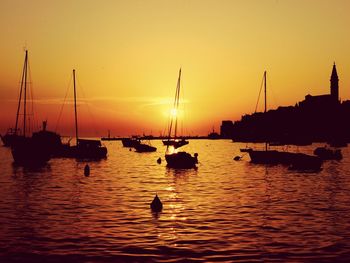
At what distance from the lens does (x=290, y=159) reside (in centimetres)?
8100

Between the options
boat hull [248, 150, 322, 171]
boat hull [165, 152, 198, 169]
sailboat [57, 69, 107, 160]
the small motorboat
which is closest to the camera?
boat hull [248, 150, 322, 171]

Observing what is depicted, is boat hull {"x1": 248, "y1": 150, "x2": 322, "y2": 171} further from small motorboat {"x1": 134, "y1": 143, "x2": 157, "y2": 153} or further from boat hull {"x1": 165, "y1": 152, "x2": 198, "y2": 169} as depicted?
small motorboat {"x1": 134, "y1": 143, "x2": 157, "y2": 153}

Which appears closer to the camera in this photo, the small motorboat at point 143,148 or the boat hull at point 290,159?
the boat hull at point 290,159

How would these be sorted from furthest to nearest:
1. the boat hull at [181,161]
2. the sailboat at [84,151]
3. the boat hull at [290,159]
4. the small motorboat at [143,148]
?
1. the small motorboat at [143,148]
2. the sailboat at [84,151]
3. the boat hull at [181,161]
4. the boat hull at [290,159]

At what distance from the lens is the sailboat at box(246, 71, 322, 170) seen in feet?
233

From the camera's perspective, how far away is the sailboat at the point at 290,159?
7112 centimetres

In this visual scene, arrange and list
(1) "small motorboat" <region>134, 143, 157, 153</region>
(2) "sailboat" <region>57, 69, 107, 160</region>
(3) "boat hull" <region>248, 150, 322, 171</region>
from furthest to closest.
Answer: (1) "small motorboat" <region>134, 143, 157, 153</region>, (2) "sailboat" <region>57, 69, 107, 160</region>, (3) "boat hull" <region>248, 150, 322, 171</region>

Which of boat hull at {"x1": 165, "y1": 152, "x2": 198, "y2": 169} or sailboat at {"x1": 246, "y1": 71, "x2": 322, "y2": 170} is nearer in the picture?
sailboat at {"x1": 246, "y1": 71, "x2": 322, "y2": 170}

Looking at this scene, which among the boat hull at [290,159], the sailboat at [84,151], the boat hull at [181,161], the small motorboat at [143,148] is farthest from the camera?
the small motorboat at [143,148]

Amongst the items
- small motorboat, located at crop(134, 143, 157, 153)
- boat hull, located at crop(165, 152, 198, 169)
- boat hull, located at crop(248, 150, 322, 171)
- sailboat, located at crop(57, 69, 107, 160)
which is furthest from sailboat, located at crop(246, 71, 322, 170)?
small motorboat, located at crop(134, 143, 157, 153)

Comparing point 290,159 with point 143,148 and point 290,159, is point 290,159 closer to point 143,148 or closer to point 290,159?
point 290,159

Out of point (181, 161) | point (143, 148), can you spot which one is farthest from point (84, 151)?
point (143, 148)

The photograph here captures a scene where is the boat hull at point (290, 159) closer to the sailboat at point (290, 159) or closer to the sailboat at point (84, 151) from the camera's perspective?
the sailboat at point (290, 159)

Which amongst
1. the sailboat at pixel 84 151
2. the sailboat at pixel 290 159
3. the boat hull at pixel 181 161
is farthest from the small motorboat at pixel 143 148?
the boat hull at pixel 181 161
